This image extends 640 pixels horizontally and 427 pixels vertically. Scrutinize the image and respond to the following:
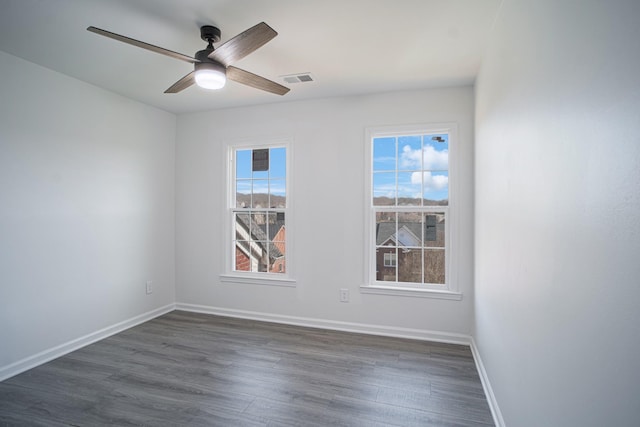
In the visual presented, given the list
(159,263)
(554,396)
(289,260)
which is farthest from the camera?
(159,263)

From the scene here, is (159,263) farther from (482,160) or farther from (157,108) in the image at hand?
(482,160)

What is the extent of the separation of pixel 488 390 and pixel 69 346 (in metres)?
3.63

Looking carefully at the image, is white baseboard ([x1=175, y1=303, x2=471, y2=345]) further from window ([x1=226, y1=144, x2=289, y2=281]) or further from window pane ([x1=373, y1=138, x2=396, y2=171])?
window pane ([x1=373, y1=138, x2=396, y2=171])

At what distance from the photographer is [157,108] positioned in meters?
3.94

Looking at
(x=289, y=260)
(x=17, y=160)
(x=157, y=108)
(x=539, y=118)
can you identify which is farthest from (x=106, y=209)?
(x=539, y=118)

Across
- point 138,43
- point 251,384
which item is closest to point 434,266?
point 251,384

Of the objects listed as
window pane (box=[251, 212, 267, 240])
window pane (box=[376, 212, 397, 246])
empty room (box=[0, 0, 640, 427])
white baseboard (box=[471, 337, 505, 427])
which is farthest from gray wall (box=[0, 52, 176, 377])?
white baseboard (box=[471, 337, 505, 427])

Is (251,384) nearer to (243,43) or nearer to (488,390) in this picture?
(488,390)

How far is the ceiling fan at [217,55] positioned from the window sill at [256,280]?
2.22 m

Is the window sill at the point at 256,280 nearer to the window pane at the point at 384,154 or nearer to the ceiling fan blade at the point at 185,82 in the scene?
the window pane at the point at 384,154

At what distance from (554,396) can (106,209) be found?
3.89 m

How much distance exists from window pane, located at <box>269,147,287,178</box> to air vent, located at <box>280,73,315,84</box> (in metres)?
0.94

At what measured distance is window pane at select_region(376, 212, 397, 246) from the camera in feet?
11.4

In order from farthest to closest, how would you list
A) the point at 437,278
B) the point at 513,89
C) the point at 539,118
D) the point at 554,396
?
the point at 437,278 < the point at 513,89 < the point at 539,118 < the point at 554,396
